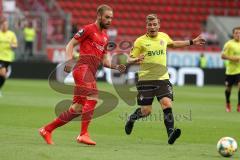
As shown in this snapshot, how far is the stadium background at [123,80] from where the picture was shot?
36.1 feet

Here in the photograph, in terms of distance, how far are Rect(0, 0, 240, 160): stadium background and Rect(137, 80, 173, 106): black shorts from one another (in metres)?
0.72

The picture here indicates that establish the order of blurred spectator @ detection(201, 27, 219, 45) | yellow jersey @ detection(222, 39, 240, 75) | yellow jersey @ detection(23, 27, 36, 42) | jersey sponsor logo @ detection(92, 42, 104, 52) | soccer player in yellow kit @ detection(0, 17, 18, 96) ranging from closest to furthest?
1. jersey sponsor logo @ detection(92, 42, 104, 52)
2. yellow jersey @ detection(222, 39, 240, 75)
3. soccer player in yellow kit @ detection(0, 17, 18, 96)
4. yellow jersey @ detection(23, 27, 36, 42)
5. blurred spectator @ detection(201, 27, 219, 45)

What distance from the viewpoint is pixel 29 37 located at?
35.5 metres

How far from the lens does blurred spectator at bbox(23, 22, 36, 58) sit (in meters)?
A: 35.3

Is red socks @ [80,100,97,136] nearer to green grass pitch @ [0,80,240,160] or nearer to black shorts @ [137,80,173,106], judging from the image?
green grass pitch @ [0,80,240,160]

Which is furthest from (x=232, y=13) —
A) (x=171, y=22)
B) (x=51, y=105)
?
(x=51, y=105)

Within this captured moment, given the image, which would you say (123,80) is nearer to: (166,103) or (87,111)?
(166,103)

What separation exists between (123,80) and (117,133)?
20.9m

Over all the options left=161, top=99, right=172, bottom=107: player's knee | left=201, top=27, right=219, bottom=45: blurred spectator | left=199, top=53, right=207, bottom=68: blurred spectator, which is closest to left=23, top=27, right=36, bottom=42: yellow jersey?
left=199, top=53, right=207, bottom=68: blurred spectator

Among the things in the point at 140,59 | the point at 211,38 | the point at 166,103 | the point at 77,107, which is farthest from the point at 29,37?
the point at 77,107

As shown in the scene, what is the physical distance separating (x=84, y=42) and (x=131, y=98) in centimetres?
1195

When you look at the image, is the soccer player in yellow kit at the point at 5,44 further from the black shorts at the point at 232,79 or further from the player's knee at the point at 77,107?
the player's knee at the point at 77,107

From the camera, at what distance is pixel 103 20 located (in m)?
11.2

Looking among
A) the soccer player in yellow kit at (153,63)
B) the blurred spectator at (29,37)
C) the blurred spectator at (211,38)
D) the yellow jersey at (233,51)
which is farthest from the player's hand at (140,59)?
the blurred spectator at (211,38)
